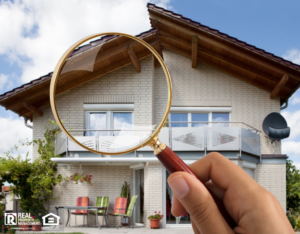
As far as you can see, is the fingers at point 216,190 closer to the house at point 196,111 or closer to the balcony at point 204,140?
the house at point 196,111

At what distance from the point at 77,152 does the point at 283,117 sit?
27.3 ft

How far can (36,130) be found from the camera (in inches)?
498

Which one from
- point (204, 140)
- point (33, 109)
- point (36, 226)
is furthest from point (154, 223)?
point (33, 109)

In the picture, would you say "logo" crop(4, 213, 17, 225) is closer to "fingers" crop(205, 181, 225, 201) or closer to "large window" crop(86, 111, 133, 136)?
"large window" crop(86, 111, 133, 136)

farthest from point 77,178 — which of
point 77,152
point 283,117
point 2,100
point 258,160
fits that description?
point 283,117

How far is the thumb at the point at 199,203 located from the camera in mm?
1368

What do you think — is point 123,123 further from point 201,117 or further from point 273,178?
point 273,178

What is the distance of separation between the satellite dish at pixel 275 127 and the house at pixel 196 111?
13.1 inches

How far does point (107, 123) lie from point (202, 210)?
0.83m

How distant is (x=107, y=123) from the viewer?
192 cm

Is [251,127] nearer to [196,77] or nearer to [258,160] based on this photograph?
[258,160]

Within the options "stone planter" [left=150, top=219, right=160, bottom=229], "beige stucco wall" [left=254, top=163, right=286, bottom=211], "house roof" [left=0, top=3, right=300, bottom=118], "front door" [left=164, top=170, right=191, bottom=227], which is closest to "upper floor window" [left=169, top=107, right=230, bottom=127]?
"house roof" [left=0, top=3, right=300, bottom=118]

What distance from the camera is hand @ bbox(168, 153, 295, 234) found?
129 centimetres

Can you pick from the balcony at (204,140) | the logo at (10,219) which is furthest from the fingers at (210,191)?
the logo at (10,219)
